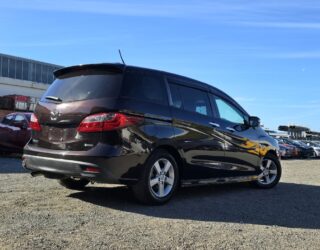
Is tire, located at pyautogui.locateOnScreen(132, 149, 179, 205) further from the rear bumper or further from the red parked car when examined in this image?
the red parked car

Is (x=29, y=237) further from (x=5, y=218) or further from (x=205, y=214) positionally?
(x=205, y=214)

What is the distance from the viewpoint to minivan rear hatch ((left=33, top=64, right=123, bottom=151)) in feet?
21.7

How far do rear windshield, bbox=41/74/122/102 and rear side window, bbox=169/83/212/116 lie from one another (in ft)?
3.68

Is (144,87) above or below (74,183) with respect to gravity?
above

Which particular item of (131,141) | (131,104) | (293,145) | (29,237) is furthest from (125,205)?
(293,145)

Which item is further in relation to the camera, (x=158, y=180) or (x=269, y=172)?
(x=269, y=172)

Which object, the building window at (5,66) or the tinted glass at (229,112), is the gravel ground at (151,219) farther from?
the building window at (5,66)

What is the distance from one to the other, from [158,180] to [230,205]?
121 centimetres

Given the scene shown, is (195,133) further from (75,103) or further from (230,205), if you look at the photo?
(75,103)

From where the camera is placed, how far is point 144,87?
23.3 ft

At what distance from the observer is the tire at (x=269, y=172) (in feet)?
32.0

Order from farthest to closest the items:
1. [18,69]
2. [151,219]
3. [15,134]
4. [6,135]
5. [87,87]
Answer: [18,69] < [6,135] < [15,134] < [87,87] < [151,219]

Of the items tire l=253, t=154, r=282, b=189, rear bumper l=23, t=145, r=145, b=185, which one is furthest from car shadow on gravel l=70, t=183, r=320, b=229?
rear bumper l=23, t=145, r=145, b=185

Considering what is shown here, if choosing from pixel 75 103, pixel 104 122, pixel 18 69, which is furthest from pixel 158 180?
pixel 18 69
